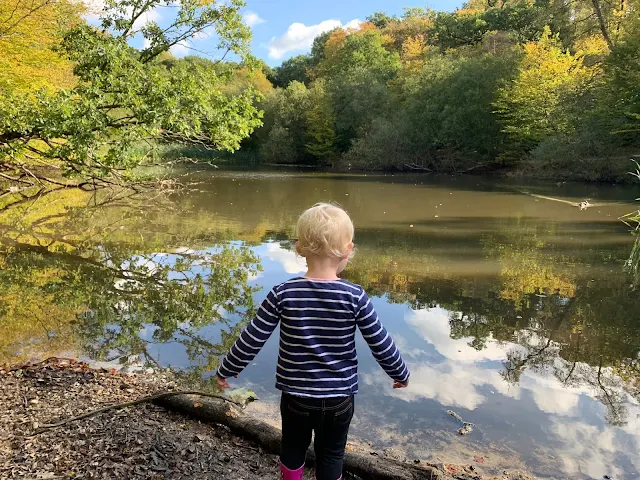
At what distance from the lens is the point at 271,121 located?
51.4m

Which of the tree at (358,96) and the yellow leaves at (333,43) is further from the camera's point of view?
the yellow leaves at (333,43)

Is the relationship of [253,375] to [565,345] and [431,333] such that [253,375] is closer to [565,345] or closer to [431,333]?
[431,333]

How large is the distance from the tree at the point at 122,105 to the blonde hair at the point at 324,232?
7517 mm

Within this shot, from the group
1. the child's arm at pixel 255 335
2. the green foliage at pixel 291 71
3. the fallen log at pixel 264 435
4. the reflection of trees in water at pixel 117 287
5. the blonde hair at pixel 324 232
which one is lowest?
the reflection of trees in water at pixel 117 287

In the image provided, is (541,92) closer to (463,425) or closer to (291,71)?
(463,425)

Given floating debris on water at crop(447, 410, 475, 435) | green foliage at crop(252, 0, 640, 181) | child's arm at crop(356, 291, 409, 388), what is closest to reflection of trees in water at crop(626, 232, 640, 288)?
floating debris on water at crop(447, 410, 475, 435)

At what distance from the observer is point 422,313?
6520mm

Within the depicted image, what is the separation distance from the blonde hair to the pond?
6.58 ft

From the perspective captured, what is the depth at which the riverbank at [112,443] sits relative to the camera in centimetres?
278

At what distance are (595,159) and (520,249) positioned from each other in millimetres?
19743

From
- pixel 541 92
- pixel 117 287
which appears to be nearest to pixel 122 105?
pixel 117 287

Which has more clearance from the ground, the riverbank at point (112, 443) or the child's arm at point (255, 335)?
the child's arm at point (255, 335)

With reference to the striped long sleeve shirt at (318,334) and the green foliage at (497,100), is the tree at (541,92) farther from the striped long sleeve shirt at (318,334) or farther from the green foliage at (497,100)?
the striped long sleeve shirt at (318,334)

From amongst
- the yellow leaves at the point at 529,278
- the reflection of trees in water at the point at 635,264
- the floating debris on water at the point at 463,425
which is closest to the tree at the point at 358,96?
the reflection of trees in water at the point at 635,264
